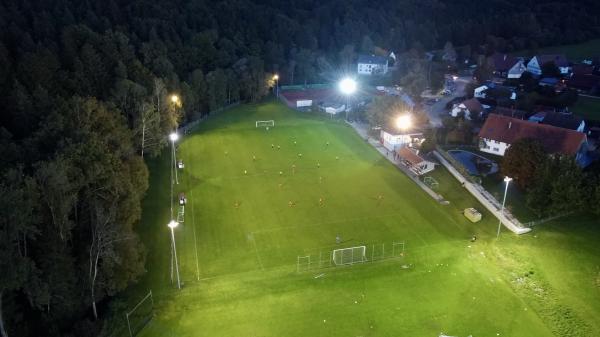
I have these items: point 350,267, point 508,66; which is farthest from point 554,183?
point 508,66

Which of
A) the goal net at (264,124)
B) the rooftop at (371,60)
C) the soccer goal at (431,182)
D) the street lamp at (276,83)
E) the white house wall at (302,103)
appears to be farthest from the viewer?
the rooftop at (371,60)

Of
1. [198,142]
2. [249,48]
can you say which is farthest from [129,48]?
[249,48]

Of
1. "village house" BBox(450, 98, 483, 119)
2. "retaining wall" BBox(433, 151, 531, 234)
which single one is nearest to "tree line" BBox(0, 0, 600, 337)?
"village house" BBox(450, 98, 483, 119)

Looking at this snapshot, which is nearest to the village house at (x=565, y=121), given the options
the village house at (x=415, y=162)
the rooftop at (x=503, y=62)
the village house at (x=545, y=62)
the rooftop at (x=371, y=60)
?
the village house at (x=415, y=162)

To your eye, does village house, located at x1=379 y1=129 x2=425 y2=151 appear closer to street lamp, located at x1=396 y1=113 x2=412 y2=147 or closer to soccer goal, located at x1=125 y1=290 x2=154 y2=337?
street lamp, located at x1=396 y1=113 x2=412 y2=147

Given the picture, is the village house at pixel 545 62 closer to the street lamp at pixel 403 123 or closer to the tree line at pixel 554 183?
the street lamp at pixel 403 123

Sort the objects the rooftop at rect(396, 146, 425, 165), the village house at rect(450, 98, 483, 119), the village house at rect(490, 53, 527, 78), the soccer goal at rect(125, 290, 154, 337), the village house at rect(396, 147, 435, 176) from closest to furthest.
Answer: the soccer goal at rect(125, 290, 154, 337) → the village house at rect(396, 147, 435, 176) → the rooftop at rect(396, 146, 425, 165) → the village house at rect(450, 98, 483, 119) → the village house at rect(490, 53, 527, 78)
